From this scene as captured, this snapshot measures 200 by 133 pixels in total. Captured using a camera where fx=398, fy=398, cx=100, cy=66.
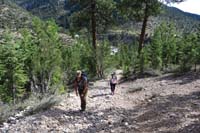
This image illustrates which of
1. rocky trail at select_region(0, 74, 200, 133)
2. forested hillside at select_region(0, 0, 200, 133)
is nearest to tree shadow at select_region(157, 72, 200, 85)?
forested hillside at select_region(0, 0, 200, 133)

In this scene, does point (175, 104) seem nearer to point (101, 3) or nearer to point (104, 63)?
point (101, 3)

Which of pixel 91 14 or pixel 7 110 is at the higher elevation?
pixel 91 14

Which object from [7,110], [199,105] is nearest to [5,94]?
[7,110]

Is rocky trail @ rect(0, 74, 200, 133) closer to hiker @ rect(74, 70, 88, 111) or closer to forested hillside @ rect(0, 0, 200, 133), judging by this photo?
forested hillside @ rect(0, 0, 200, 133)

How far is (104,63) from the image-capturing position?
38.9m

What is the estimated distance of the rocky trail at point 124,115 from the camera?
1401 centimetres

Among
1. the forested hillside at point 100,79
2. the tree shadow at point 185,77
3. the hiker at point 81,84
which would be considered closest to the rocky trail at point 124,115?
the forested hillside at point 100,79

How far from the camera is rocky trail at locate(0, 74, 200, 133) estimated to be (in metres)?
14.0

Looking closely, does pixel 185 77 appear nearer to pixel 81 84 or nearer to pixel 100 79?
pixel 100 79

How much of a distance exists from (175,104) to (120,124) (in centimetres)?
349

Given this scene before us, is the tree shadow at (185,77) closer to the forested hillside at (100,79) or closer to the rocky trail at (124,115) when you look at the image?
the forested hillside at (100,79)

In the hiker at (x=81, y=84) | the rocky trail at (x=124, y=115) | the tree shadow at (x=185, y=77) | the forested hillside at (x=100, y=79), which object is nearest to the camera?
the rocky trail at (x=124, y=115)

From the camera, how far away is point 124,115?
16.7 m

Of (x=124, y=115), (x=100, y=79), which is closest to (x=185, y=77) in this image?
(x=100, y=79)
